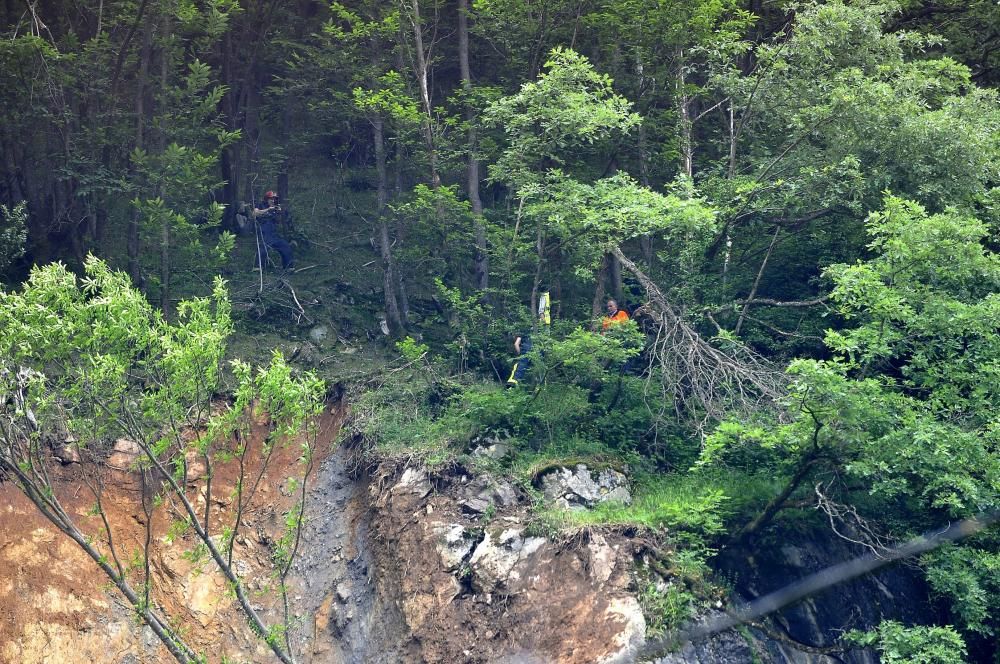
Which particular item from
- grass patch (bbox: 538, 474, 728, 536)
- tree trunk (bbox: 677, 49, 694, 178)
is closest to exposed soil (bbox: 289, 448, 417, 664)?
grass patch (bbox: 538, 474, 728, 536)

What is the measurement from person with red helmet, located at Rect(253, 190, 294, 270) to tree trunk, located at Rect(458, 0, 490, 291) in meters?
4.03

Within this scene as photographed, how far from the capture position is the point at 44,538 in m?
11.7

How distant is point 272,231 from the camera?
17.7 meters

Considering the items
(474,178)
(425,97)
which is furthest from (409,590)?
(425,97)

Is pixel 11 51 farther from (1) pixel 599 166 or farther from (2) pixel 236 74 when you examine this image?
(1) pixel 599 166

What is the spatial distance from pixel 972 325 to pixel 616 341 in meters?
4.84

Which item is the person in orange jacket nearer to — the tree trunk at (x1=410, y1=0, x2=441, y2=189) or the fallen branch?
the fallen branch

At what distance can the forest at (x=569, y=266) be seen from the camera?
10.1m

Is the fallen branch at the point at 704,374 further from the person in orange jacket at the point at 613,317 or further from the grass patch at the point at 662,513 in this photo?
the grass patch at the point at 662,513

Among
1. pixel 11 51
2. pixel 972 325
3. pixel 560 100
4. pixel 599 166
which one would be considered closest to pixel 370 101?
pixel 560 100

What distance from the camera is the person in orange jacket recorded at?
44.5ft

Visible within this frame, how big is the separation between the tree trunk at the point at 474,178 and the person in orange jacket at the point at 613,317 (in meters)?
2.53

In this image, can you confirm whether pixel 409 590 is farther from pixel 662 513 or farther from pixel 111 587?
pixel 111 587

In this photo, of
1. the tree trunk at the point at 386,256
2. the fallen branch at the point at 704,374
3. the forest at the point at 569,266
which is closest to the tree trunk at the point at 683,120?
the forest at the point at 569,266
